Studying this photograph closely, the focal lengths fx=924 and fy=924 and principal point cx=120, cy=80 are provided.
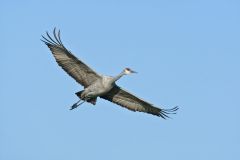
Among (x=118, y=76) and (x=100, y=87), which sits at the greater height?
(x=118, y=76)

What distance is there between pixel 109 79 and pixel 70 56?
74.3 inches

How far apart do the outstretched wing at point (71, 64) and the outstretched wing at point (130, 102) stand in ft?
4.30

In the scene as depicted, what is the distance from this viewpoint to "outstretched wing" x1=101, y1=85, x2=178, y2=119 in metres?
39.6

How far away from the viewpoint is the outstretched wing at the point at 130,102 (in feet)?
130

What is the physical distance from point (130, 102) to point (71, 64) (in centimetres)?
331

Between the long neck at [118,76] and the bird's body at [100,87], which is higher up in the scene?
the long neck at [118,76]

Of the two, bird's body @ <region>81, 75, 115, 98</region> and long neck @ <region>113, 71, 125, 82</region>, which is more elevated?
long neck @ <region>113, 71, 125, 82</region>

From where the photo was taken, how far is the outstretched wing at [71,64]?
1502 inches

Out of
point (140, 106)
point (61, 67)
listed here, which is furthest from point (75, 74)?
point (140, 106)

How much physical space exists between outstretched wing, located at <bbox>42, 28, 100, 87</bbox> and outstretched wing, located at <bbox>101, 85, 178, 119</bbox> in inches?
51.6

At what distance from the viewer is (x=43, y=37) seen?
3819cm

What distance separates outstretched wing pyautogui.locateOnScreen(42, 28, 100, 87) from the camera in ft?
125

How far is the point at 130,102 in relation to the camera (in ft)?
132

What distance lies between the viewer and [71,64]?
38625 mm
